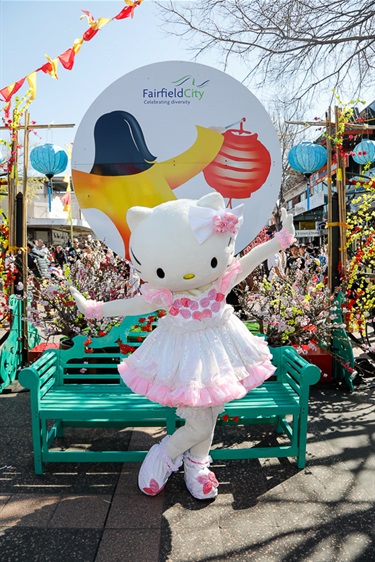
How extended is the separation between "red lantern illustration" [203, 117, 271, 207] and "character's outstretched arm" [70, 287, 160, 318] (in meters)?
1.17

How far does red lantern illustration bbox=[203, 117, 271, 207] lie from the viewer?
10.5 feet

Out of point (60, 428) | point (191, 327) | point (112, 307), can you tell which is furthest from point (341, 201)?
point (60, 428)

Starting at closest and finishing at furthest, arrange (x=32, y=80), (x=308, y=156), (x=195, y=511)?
(x=195, y=511) < (x=32, y=80) < (x=308, y=156)

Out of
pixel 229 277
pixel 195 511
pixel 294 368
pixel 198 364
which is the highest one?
pixel 229 277

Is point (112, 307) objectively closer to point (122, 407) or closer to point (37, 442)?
point (122, 407)

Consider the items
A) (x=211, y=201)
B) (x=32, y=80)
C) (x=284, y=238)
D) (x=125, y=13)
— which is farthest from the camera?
(x=32, y=80)

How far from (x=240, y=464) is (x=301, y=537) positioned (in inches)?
29.3

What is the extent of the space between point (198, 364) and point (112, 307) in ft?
2.22

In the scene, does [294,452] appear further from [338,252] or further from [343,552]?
[338,252]

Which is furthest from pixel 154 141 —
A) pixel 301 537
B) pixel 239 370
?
pixel 301 537

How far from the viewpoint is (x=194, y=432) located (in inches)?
95.5

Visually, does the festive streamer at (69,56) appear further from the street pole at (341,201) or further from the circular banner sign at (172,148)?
the street pole at (341,201)

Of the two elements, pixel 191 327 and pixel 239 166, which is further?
pixel 239 166

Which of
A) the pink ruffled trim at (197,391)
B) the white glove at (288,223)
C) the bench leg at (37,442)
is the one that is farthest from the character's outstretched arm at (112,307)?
the white glove at (288,223)
